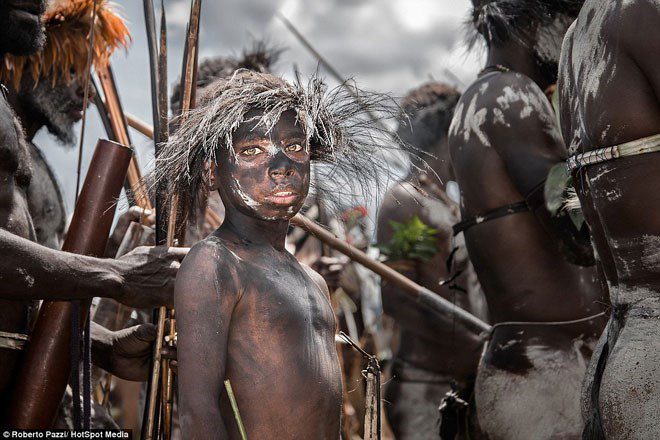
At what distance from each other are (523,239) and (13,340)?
1930 mm

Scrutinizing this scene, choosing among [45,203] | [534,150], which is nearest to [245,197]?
[534,150]

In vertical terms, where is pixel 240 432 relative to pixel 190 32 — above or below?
below

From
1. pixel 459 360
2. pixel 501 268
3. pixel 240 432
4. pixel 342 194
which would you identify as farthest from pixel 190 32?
pixel 459 360

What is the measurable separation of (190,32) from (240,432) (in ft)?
4.23

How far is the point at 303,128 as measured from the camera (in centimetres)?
230

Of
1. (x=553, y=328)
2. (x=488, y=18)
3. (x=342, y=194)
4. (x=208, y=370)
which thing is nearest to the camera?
(x=208, y=370)

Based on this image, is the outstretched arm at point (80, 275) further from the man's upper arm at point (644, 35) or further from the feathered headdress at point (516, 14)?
the feathered headdress at point (516, 14)

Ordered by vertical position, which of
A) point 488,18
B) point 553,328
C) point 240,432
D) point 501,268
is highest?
point 488,18

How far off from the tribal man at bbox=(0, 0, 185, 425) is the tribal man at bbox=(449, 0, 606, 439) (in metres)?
1.40

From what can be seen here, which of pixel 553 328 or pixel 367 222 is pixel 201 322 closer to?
pixel 367 222

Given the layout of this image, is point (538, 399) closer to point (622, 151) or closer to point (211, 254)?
point (622, 151)

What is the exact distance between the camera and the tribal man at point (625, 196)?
1.97 metres

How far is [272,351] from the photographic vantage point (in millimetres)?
2096

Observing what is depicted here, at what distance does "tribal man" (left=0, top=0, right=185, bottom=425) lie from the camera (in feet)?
8.38
